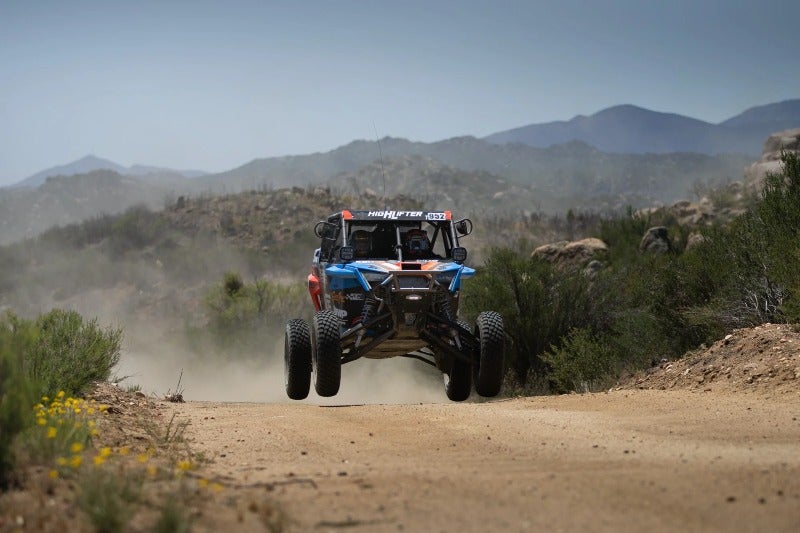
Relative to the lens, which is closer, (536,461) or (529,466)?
(529,466)

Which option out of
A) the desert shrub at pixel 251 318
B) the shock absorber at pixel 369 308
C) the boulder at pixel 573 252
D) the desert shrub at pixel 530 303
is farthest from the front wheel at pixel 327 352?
the desert shrub at pixel 251 318

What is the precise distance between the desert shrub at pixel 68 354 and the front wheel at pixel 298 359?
9.94 feet

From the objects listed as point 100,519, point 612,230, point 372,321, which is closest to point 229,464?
point 100,519

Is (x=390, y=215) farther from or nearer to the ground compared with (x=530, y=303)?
farther from the ground

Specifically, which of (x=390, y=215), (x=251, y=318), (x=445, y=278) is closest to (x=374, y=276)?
(x=445, y=278)

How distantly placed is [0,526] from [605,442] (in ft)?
18.4

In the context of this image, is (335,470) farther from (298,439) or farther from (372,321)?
(372,321)

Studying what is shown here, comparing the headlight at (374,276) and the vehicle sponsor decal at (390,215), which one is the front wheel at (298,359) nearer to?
the headlight at (374,276)

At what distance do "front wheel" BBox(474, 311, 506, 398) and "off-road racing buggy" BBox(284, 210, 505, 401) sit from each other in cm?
2

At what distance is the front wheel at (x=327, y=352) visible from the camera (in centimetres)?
1513

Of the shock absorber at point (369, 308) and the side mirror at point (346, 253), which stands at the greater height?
the side mirror at point (346, 253)

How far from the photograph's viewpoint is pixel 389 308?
15242 mm

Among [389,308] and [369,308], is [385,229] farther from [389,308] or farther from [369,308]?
[389,308]

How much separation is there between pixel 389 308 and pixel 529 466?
7.28 m
